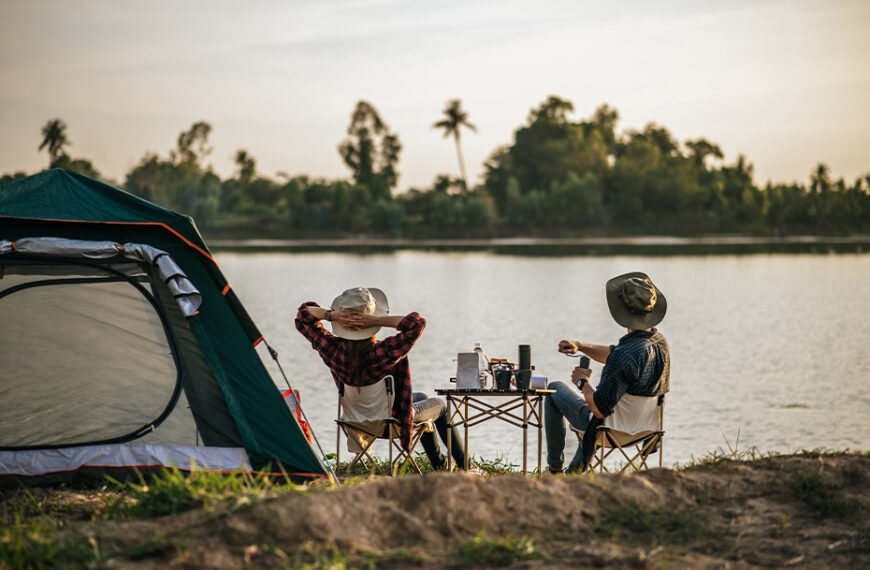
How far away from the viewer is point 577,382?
4875 mm

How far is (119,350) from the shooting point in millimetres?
4754

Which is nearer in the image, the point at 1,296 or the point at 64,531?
the point at 64,531

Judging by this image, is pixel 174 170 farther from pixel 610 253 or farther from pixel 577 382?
pixel 577 382

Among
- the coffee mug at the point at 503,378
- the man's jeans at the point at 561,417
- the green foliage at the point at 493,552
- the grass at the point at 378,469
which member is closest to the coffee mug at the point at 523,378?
the coffee mug at the point at 503,378

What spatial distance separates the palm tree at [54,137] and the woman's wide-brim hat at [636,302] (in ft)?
214

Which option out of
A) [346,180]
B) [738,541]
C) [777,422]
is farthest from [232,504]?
[346,180]

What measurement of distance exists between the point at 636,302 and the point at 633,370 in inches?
13.5

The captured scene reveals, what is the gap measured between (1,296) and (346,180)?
242ft

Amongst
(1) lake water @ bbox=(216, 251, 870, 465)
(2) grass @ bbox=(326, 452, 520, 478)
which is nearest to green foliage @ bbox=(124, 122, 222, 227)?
(1) lake water @ bbox=(216, 251, 870, 465)

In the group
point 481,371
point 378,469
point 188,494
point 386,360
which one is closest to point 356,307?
point 386,360

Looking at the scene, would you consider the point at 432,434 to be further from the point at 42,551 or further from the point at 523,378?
the point at 42,551

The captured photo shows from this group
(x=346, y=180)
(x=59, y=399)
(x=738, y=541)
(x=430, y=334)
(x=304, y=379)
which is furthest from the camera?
(x=346, y=180)

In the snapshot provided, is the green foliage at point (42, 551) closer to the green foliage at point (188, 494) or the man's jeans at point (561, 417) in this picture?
the green foliage at point (188, 494)

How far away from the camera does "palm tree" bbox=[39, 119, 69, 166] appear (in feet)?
207
